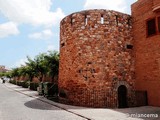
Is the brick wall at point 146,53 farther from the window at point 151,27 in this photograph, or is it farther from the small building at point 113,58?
the window at point 151,27

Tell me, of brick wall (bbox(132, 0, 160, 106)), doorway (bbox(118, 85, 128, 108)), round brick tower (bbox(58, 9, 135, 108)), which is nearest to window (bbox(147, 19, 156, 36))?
brick wall (bbox(132, 0, 160, 106))

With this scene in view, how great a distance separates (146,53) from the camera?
1245 cm

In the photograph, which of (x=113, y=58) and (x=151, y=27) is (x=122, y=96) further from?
(x=151, y=27)

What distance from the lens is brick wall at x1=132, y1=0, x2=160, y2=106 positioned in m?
11.6

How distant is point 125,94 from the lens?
513 inches

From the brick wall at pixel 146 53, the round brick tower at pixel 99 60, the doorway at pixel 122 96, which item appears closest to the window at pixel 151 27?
the brick wall at pixel 146 53

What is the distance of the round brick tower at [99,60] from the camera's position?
12312mm

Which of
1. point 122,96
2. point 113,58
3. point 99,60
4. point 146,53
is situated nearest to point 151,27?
point 146,53

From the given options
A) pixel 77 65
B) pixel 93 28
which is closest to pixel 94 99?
pixel 77 65

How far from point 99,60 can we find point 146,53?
2962 mm

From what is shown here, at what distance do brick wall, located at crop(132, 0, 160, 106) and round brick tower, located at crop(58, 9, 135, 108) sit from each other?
1.69 ft

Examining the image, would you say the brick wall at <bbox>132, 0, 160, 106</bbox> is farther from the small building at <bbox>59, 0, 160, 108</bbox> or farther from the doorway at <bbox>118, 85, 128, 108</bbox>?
the doorway at <bbox>118, 85, 128, 108</bbox>

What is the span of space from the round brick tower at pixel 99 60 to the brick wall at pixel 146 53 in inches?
20.3

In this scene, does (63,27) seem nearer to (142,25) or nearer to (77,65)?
(77,65)
